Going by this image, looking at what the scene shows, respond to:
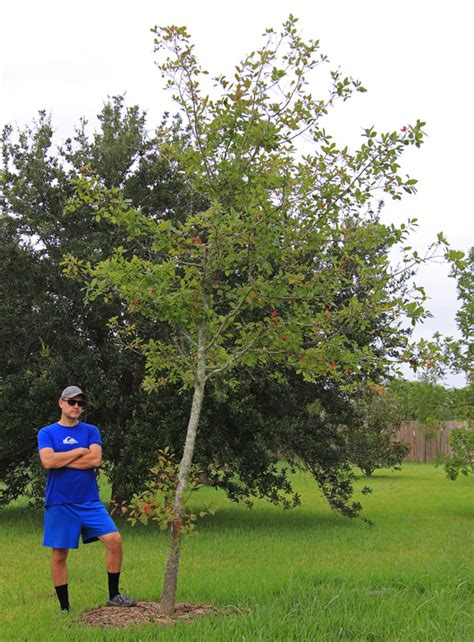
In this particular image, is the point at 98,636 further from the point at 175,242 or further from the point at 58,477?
the point at 175,242

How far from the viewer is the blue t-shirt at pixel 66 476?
606cm

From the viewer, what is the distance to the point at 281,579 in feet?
24.2

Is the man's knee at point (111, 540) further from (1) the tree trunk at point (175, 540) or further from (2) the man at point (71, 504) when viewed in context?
(1) the tree trunk at point (175, 540)

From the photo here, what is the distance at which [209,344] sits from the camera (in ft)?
21.4

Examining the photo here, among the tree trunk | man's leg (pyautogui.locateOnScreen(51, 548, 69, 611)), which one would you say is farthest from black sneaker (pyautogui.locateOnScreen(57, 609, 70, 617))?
the tree trunk

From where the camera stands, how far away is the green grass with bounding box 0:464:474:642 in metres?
5.63

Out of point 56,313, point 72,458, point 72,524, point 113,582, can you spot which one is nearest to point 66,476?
point 72,458

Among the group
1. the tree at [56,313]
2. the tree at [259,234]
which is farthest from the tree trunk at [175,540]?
the tree at [56,313]

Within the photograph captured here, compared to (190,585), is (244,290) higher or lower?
higher

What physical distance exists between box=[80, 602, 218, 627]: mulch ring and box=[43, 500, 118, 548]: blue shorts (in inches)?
23.8

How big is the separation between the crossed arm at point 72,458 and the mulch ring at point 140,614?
121cm

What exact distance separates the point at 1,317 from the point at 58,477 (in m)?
7.29

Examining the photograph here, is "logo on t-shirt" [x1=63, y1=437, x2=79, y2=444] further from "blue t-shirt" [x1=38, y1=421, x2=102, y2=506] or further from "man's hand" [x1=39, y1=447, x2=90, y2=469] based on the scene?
"man's hand" [x1=39, y1=447, x2=90, y2=469]

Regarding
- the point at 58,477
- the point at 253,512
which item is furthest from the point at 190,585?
the point at 253,512
